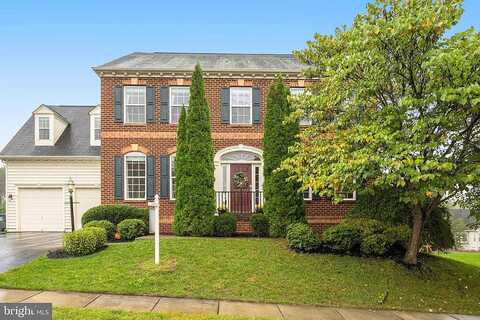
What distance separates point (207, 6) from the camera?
13.9 metres

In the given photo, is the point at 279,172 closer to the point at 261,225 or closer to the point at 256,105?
the point at 261,225

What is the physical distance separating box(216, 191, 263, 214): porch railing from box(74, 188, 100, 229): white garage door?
271 inches

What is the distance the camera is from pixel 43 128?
14.7m

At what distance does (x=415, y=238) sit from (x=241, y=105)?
8067mm

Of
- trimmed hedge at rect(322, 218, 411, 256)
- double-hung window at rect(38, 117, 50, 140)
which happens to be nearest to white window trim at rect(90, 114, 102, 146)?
double-hung window at rect(38, 117, 50, 140)

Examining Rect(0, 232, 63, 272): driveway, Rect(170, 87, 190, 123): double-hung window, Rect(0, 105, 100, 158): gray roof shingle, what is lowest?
Rect(0, 232, 63, 272): driveway

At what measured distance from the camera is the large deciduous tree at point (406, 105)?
5.02 metres

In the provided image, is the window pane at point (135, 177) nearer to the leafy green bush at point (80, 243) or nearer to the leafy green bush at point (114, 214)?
the leafy green bush at point (114, 214)

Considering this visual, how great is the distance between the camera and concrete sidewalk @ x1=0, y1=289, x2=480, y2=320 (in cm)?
496

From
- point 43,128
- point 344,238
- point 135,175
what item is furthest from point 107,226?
point 43,128

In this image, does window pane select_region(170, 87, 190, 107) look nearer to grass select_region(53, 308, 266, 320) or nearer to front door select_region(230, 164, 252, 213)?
A: front door select_region(230, 164, 252, 213)

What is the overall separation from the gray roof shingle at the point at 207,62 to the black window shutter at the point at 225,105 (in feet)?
3.16

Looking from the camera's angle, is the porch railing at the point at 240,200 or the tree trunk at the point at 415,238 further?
the porch railing at the point at 240,200

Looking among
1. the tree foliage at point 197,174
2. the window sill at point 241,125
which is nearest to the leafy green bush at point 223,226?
the tree foliage at point 197,174
